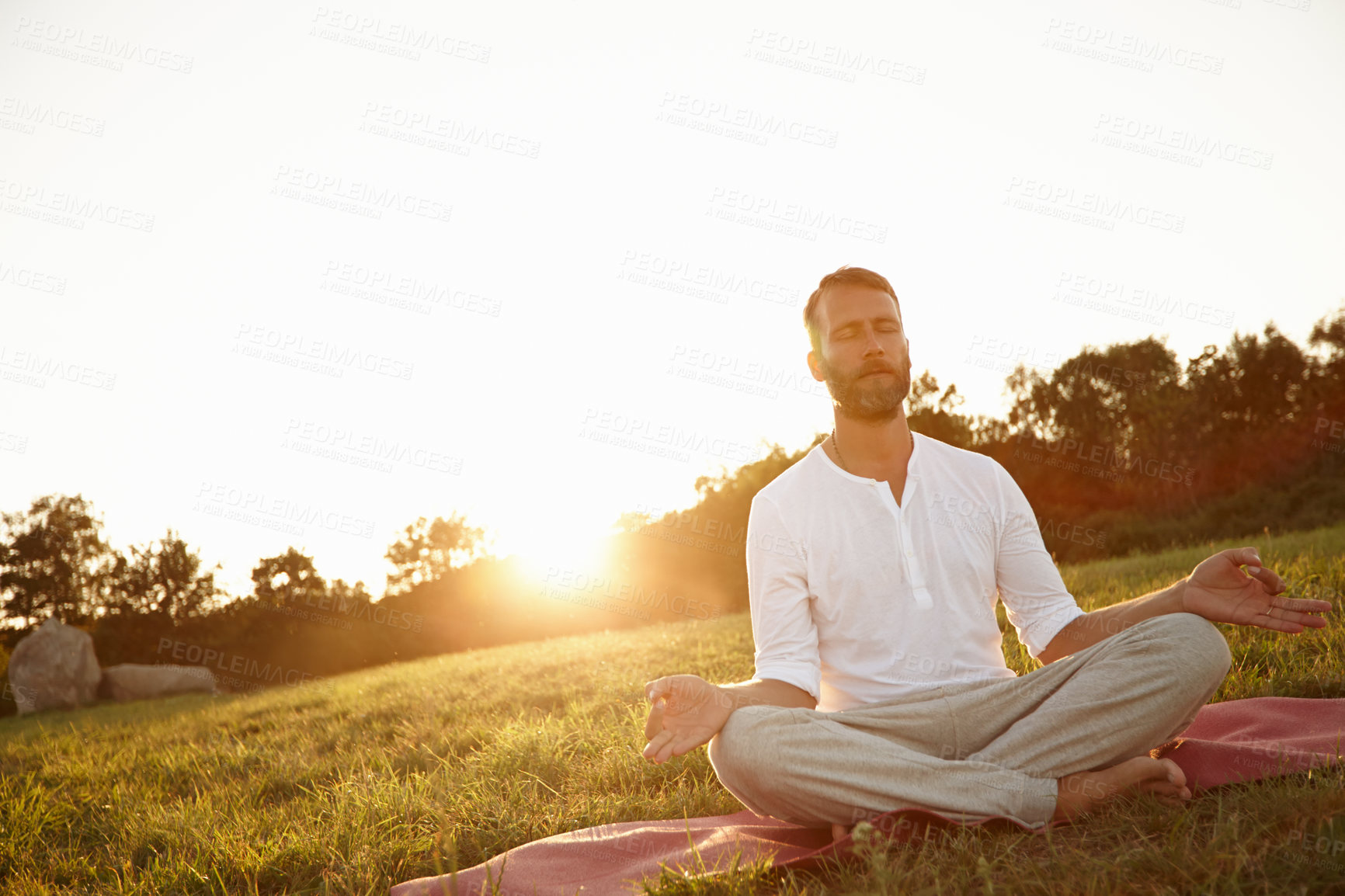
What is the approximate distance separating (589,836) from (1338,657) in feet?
12.4

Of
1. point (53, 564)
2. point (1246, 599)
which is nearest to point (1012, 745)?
point (1246, 599)

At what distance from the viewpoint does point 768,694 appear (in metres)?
3.04

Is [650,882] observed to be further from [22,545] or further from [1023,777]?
[22,545]

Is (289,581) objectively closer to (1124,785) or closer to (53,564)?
(53,564)

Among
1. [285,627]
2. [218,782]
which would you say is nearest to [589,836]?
[218,782]

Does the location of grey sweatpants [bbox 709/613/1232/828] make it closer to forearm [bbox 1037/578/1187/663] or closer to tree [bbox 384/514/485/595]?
forearm [bbox 1037/578/1187/663]

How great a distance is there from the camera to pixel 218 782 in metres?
5.15

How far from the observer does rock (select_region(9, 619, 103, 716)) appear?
67.0ft

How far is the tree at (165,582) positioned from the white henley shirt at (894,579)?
3396 centimetres

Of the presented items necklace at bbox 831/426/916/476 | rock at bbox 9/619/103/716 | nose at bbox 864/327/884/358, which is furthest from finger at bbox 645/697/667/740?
rock at bbox 9/619/103/716

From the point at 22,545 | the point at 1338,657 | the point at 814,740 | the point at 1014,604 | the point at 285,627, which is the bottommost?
the point at 285,627

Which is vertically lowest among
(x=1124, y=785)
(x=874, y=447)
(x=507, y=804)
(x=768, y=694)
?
(x=507, y=804)

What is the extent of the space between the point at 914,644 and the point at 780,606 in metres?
0.58

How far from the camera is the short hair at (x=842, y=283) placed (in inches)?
147
